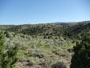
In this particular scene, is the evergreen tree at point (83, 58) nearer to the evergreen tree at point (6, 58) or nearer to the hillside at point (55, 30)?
the evergreen tree at point (6, 58)

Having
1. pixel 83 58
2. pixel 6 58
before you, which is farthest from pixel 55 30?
pixel 83 58

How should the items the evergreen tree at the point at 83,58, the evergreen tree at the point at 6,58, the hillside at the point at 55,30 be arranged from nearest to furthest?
the evergreen tree at the point at 83,58 → the evergreen tree at the point at 6,58 → the hillside at the point at 55,30

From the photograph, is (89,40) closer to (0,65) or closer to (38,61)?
(0,65)

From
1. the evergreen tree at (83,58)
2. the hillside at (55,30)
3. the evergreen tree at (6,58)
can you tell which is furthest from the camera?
the hillside at (55,30)

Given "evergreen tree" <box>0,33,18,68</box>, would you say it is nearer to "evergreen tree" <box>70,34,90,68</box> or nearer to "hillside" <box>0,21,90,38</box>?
"evergreen tree" <box>70,34,90,68</box>

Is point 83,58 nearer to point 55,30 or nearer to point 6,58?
point 6,58

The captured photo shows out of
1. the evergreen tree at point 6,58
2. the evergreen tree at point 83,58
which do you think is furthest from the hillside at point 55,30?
the evergreen tree at point 83,58

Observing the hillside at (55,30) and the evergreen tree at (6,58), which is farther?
the hillside at (55,30)

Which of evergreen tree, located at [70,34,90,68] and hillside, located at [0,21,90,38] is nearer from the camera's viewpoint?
evergreen tree, located at [70,34,90,68]

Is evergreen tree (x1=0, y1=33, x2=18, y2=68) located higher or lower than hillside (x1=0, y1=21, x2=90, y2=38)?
higher

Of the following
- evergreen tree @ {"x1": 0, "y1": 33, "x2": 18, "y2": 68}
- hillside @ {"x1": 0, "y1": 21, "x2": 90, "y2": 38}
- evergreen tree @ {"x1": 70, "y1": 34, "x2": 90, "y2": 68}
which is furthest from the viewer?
hillside @ {"x1": 0, "y1": 21, "x2": 90, "y2": 38}

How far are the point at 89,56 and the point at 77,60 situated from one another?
80cm

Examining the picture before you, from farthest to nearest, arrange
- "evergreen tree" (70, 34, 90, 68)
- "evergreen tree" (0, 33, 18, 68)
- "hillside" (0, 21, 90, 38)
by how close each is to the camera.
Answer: "hillside" (0, 21, 90, 38)
"evergreen tree" (0, 33, 18, 68)
"evergreen tree" (70, 34, 90, 68)

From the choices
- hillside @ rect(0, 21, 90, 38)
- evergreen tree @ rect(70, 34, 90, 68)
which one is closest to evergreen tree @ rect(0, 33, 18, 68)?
evergreen tree @ rect(70, 34, 90, 68)
